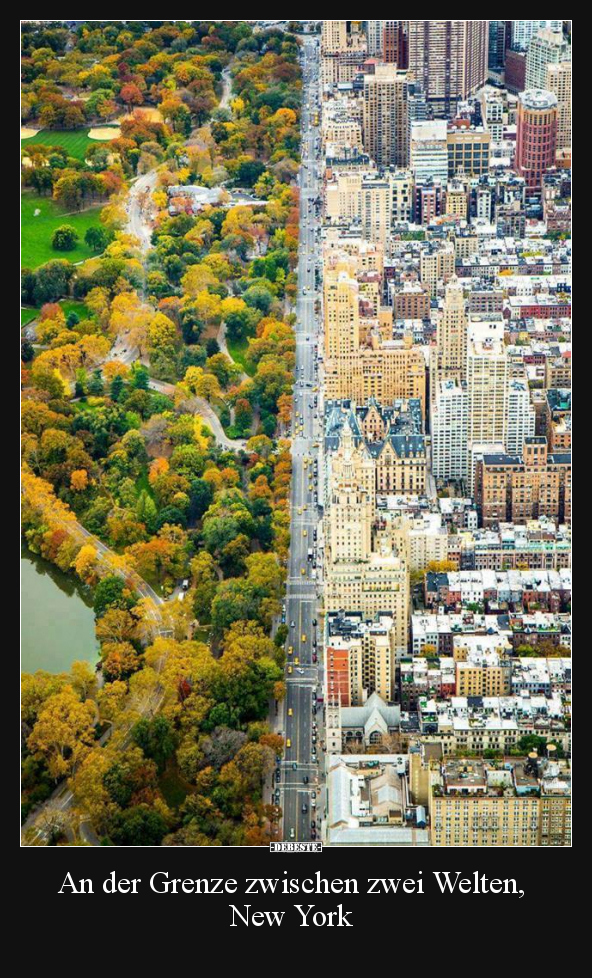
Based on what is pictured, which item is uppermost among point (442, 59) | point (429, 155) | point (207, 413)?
point (442, 59)

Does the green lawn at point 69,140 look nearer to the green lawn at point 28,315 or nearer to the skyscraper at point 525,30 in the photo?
the green lawn at point 28,315

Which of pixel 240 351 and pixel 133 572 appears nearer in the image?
pixel 133 572

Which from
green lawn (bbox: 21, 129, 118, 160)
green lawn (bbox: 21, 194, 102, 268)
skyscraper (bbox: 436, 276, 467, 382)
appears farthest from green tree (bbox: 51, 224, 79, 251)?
skyscraper (bbox: 436, 276, 467, 382)

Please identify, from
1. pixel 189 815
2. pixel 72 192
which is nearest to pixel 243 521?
pixel 189 815

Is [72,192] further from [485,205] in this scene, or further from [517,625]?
[517,625]

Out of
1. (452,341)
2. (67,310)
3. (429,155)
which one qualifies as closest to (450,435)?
(452,341)

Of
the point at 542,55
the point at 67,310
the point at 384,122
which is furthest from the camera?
the point at 542,55

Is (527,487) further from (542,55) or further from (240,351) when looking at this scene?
(542,55)

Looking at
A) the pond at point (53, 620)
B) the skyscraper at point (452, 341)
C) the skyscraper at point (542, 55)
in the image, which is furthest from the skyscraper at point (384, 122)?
the pond at point (53, 620)
